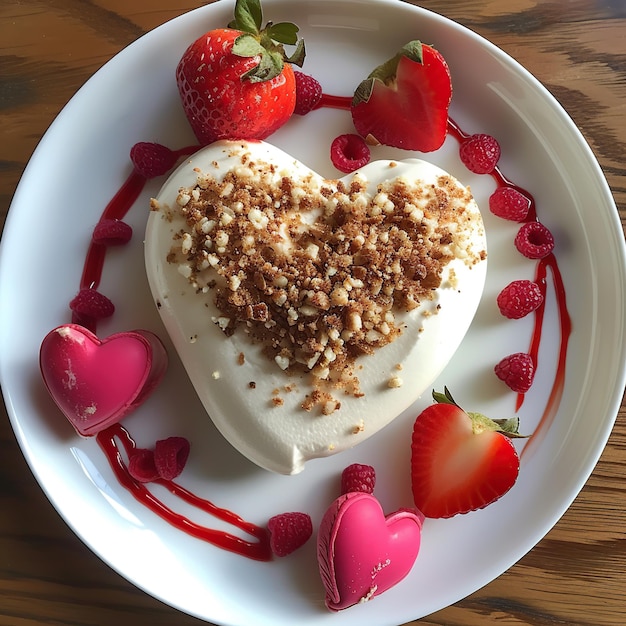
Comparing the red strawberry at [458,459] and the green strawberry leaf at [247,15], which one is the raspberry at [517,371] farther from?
the green strawberry leaf at [247,15]

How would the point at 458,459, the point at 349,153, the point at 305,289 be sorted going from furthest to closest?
1. the point at 349,153
2. the point at 458,459
3. the point at 305,289

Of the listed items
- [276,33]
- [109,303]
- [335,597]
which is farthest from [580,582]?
[276,33]

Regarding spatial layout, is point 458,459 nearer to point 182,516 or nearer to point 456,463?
point 456,463

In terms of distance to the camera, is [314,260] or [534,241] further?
[534,241]

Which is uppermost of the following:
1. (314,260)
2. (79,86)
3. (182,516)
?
(79,86)

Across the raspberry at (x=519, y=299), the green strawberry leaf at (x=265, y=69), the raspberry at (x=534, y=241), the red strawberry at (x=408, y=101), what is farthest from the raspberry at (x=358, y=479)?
the green strawberry leaf at (x=265, y=69)

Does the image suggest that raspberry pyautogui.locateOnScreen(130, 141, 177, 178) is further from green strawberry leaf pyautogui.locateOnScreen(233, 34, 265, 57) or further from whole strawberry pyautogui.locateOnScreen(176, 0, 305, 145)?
green strawberry leaf pyautogui.locateOnScreen(233, 34, 265, 57)

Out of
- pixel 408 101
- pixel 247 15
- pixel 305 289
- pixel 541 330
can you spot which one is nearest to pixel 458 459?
pixel 541 330
